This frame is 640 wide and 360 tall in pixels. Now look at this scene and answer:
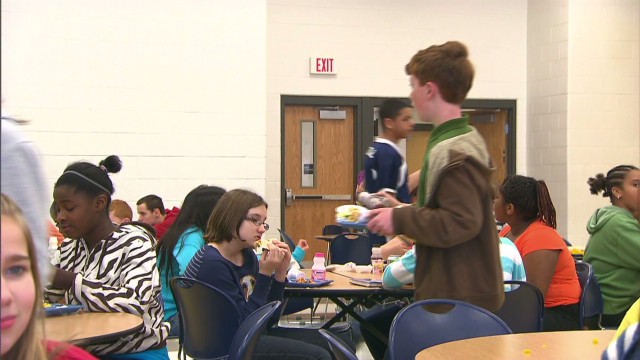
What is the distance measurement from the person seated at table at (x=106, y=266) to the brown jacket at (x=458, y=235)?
0.91 metres

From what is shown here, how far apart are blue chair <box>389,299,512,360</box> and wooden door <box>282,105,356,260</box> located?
630 centimetres

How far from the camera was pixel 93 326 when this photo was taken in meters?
2.46

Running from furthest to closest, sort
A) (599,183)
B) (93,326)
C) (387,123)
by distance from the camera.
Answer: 1. (387,123)
2. (599,183)
3. (93,326)

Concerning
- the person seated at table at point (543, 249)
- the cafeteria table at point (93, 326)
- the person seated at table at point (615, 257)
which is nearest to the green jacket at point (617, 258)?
the person seated at table at point (615, 257)

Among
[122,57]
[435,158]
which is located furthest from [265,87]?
[435,158]

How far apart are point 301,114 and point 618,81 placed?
3507mm

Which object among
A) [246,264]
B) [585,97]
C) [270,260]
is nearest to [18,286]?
[270,260]

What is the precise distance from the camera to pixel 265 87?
8.28m

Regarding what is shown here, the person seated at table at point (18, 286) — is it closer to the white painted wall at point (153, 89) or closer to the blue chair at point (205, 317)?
the blue chair at point (205, 317)

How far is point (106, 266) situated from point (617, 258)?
3.08m

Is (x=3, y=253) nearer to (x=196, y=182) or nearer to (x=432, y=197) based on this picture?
(x=432, y=197)

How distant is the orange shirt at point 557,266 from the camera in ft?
12.9

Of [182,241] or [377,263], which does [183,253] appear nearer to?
[182,241]

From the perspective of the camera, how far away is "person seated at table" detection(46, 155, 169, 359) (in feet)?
8.68
